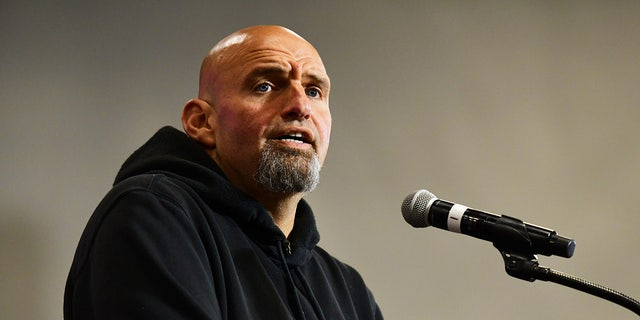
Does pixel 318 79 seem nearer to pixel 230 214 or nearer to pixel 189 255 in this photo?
pixel 230 214

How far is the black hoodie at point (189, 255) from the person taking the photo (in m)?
1.33

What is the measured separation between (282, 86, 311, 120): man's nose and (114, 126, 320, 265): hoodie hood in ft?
0.61

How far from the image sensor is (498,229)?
141 cm

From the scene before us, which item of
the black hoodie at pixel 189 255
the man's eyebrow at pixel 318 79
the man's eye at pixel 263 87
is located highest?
the man's eyebrow at pixel 318 79

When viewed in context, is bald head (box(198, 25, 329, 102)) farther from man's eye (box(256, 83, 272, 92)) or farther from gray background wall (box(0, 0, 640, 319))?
gray background wall (box(0, 0, 640, 319))

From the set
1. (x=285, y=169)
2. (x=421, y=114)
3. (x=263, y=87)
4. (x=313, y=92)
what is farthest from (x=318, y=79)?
(x=421, y=114)

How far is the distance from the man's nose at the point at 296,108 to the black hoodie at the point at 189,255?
0.62 feet

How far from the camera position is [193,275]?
1392 mm

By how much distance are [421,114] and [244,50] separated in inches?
48.7

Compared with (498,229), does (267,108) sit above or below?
above

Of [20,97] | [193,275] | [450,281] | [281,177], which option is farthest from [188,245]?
[450,281]

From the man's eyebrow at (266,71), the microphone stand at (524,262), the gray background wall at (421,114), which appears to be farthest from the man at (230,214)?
the gray background wall at (421,114)

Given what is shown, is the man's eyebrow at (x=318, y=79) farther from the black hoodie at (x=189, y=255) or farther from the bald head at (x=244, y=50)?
the black hoodie at (x=189, y=255)

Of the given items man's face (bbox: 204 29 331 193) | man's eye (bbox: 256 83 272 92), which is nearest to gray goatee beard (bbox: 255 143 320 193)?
man's face (bbox: 204 29 331 193)
